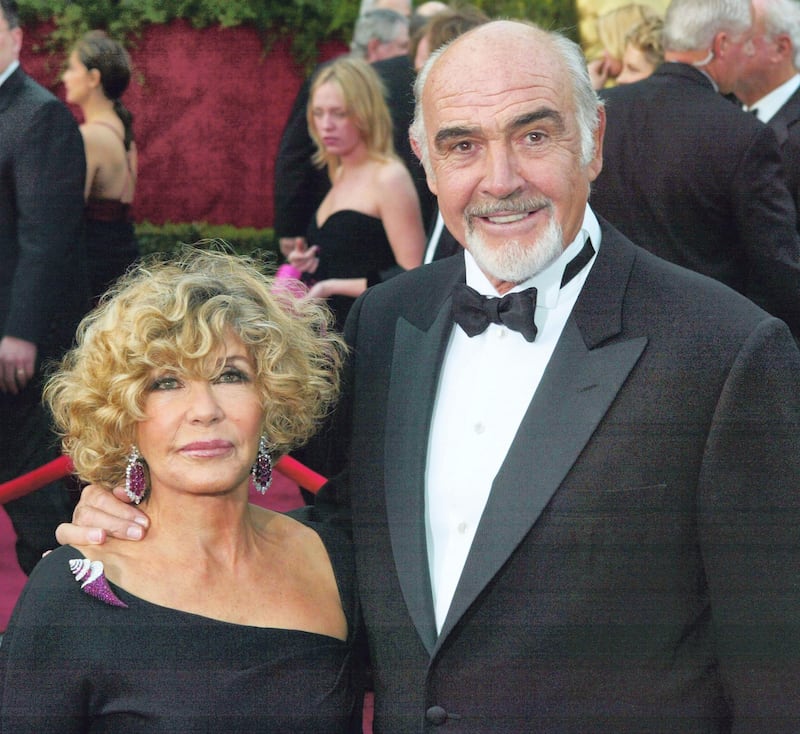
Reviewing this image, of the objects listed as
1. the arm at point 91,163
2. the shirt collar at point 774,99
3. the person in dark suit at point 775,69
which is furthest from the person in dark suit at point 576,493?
the arm at point 91,163

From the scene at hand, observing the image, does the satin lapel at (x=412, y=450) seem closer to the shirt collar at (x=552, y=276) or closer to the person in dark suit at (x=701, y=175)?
the shirt collar at (x=552, y=276)

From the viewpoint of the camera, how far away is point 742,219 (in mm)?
4059

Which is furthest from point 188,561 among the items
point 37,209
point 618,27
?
point 618,27

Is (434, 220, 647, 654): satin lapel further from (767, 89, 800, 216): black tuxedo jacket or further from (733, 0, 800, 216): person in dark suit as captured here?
(733, 0, 800, 216): person in dark suit

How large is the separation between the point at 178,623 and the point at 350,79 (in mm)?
3716

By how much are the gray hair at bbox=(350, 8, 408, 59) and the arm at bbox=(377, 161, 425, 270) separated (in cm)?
181

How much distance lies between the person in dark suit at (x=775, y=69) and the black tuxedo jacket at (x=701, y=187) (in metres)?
0.67

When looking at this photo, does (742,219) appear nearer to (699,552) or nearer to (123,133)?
(699,552)

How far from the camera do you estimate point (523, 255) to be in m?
2.40

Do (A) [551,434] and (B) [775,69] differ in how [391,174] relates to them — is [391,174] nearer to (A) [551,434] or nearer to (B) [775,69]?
(B) [775,69]

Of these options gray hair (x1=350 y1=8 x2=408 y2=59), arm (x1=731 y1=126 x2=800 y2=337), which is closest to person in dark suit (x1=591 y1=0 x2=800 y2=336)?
arm (x1=731 y1=126 x2=800 y2=337)

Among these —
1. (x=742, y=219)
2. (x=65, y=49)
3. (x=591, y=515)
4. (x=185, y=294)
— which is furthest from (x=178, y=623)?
(x=65, y=49)

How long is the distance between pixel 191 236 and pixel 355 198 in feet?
14.5

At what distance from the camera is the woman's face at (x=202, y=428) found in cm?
242
